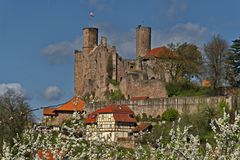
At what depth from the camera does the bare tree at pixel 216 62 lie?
51.0m

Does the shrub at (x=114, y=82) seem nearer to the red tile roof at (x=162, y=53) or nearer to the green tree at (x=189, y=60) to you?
the red tile roof at (x=162, y=53)

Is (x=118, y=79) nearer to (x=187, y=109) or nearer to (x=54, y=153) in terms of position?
(x=187, y=109)

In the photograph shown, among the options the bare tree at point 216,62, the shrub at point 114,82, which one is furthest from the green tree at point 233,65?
the shrub at point 114,82

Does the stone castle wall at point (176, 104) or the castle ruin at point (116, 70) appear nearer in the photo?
the stone castle wall at point (176, 104)

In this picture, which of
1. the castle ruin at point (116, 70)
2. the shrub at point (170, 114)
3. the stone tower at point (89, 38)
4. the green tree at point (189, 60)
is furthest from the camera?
the stone tower at point (89, 38)

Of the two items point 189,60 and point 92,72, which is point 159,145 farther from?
point 92,72

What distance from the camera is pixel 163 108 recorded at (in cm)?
5159

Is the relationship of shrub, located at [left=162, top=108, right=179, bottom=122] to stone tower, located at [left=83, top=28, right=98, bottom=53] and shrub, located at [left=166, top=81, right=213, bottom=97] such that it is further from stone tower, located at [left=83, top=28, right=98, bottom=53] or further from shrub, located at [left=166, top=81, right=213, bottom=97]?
stone tower, located at [left=83, top=28, right=98, bottom=53]

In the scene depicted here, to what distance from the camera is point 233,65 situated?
5109 cm

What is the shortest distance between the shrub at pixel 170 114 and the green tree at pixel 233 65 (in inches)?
185

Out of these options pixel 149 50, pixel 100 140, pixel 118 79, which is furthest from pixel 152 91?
pixel 100 140

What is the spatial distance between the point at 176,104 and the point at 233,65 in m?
4.92

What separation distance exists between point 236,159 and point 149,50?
57246mm

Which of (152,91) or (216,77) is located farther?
(152,91)
